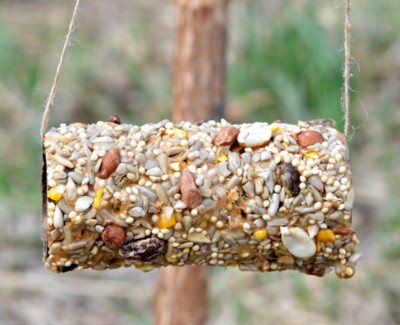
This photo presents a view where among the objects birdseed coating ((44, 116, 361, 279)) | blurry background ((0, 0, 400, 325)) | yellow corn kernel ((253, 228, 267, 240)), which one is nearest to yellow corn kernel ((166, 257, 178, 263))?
birdseed coating ((44, 116, 361, 279))

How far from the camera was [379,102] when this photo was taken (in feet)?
6.02

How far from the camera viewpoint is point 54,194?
1.63 feet

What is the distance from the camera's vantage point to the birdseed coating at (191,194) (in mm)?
514

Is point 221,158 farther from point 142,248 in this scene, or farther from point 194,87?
point 194,87

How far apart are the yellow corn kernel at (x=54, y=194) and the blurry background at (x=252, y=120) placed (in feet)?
2.91

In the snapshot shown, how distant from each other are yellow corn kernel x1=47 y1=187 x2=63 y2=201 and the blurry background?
0.89 m

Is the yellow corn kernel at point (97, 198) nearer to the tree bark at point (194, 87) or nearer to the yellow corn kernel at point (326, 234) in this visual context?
the yellow corn kernel at point (326, 234)

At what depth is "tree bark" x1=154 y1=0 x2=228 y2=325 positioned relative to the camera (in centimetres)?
103

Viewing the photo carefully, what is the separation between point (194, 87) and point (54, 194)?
62cm

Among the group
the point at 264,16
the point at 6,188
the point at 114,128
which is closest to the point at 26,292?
the point at 6,188

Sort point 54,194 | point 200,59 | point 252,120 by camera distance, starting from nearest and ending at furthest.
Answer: point 54,194 < point 200,59 < point 252,120

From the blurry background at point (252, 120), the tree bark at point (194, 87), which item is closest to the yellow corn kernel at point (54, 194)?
the tree bark at point (194, 87)

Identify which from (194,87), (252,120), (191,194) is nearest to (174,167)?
(191,194)

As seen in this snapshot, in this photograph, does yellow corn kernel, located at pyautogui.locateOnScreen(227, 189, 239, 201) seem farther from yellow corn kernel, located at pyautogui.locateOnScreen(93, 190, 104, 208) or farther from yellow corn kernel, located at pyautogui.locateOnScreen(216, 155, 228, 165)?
yellow corn kernel, located at pyautogui.locateOnScreen(93, 190, 104, 208)
